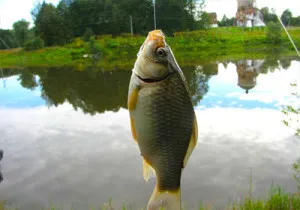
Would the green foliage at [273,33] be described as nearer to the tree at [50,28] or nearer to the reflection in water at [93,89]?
the reflection in water at [93,89]

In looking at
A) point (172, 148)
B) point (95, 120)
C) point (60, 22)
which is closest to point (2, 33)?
point (60, 22)

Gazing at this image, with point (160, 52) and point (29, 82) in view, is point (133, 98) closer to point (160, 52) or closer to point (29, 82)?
point (160, 52)

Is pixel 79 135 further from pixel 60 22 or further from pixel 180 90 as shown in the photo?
pixel 60 22

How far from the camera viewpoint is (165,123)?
6.01 feet

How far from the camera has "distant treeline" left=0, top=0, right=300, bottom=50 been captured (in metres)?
41.7

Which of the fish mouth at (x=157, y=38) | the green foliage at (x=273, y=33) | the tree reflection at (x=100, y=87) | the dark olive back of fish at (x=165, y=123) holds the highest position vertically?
the fish mouth at (x=157, y=38)

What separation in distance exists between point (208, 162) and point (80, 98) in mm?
9465

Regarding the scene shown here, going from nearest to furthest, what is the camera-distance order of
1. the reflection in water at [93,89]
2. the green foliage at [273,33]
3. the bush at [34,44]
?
the reflection in water at [93,89]
the green foliage at [273,33]
the bush at [34,44]

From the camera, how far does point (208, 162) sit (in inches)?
303

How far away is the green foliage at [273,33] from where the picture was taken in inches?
A: 1583

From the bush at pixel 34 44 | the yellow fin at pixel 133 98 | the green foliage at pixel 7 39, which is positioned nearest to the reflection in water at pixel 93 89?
the yellow fin at pixel 133 98

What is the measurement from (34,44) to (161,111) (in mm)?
44257

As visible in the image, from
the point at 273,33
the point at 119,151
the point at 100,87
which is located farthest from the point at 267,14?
the point at 119,151

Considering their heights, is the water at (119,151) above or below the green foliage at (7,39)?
below
